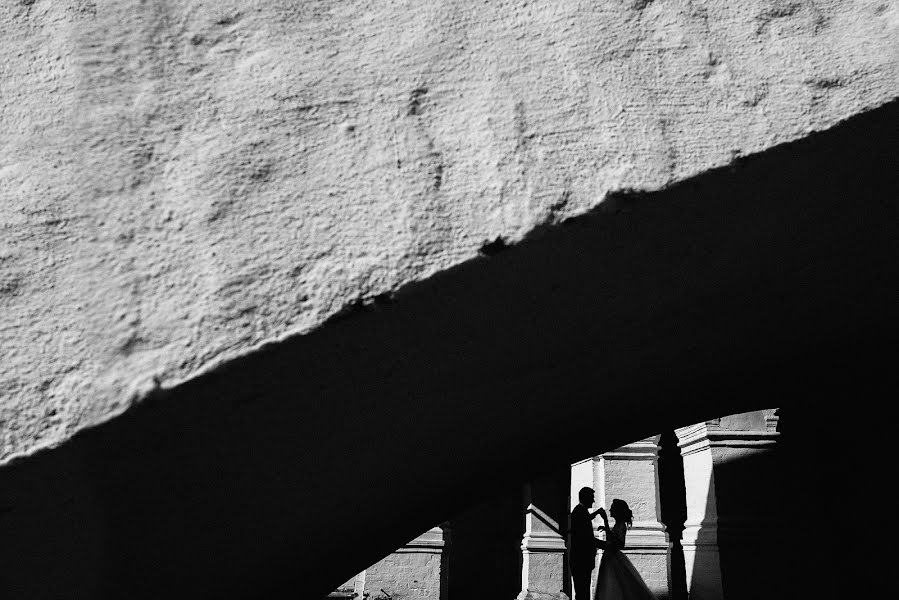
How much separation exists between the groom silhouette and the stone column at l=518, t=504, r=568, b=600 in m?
1.70

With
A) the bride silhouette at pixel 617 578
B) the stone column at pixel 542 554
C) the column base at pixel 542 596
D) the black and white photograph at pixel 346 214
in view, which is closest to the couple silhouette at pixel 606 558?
the bride silhouette at pixel 617 578

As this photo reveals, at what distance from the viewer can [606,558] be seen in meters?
5.49

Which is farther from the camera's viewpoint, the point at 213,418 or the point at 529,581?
the point at 529,581

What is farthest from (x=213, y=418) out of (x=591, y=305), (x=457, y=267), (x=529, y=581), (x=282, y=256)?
(x=529, y=581)

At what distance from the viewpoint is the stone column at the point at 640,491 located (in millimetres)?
6973

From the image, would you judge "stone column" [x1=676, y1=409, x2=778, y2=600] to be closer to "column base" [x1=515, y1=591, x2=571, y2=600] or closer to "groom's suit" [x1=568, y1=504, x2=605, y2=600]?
"groom's suit" [x1=568, y1=504, x2=605, y2=600]

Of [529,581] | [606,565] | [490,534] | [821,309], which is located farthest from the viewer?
[490,534]

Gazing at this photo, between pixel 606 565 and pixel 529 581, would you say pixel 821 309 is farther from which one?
pixel 529 581

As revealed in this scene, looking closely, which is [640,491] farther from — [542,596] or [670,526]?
[670,526]

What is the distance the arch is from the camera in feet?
3.71

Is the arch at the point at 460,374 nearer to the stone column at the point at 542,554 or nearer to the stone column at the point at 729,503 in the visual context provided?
the stone column at the point at 729,503

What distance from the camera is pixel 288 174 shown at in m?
1.11

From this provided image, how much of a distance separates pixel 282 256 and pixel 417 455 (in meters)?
0.89

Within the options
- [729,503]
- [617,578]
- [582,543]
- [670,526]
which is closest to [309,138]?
[729,503]
